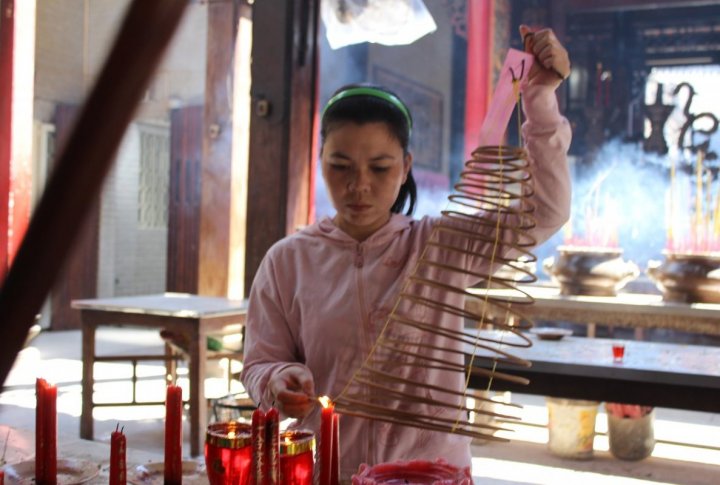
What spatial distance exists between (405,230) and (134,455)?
27.0 inches

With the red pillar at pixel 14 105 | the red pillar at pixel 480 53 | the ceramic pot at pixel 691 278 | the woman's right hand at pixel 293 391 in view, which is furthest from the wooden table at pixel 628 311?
the woman's right hand at pixel 293 391

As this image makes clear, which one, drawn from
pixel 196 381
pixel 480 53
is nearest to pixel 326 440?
pixel 196 381

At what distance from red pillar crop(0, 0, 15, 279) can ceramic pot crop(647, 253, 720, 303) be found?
434cm

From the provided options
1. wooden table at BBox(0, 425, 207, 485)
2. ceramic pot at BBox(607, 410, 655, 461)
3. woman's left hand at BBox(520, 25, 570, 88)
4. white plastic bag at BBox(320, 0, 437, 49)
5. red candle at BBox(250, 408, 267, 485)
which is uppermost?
white plastic bag at BBox(320, 0, 437, 49)

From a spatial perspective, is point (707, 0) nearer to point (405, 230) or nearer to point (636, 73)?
point (636, 73)

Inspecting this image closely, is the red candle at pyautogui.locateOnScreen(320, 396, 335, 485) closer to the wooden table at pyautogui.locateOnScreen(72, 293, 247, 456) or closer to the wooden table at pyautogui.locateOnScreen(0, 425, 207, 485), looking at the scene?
the wooden table at pyautogui.locateOnScreen(0, 425, 207, 485)

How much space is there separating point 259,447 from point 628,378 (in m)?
1.90

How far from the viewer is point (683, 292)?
15.3ft

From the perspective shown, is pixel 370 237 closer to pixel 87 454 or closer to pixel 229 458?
pixel 229 458

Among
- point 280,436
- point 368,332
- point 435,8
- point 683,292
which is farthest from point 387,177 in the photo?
point 435,8

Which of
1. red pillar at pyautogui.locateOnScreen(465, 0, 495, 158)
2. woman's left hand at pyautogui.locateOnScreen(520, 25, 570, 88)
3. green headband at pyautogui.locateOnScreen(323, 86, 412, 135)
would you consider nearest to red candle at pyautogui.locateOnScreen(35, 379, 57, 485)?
green headband at pyautogui.locateOnScreen(323, 86, 412, 135)

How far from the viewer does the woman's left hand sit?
48.3 inches

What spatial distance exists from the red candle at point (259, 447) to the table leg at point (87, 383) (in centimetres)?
346

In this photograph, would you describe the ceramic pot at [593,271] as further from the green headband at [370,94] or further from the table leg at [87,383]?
the green headband at [370,94]
